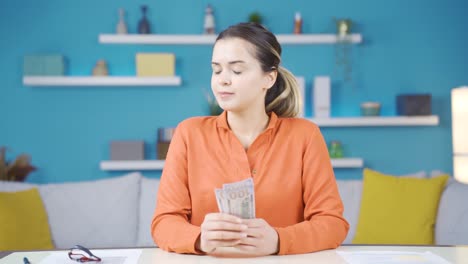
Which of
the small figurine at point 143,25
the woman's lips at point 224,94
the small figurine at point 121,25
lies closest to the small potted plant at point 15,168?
the small figurine at point 121,25

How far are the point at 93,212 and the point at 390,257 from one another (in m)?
2.38

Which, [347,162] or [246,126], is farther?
[347,162]

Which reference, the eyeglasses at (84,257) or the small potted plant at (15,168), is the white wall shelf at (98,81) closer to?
the small potted plant at (15,168)

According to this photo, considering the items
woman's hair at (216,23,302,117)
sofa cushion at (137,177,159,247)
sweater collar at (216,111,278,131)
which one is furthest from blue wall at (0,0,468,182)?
sweater collar at (216,111,278,131)

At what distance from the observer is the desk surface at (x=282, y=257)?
1.59 metres

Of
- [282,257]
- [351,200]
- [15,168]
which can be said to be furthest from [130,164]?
[282,257]

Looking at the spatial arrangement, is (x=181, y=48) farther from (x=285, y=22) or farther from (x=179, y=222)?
(x=179, y=222)

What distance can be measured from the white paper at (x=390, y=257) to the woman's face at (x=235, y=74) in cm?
54

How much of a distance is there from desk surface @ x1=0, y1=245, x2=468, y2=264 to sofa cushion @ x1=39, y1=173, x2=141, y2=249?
1.83 meters

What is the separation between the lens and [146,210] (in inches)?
145

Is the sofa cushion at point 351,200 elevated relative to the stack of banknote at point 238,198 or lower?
lower

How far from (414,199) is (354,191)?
38 cm

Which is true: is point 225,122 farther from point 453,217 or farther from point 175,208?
point 453,217

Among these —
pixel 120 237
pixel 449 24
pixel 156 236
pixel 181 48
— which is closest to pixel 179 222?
pixel 156 236
